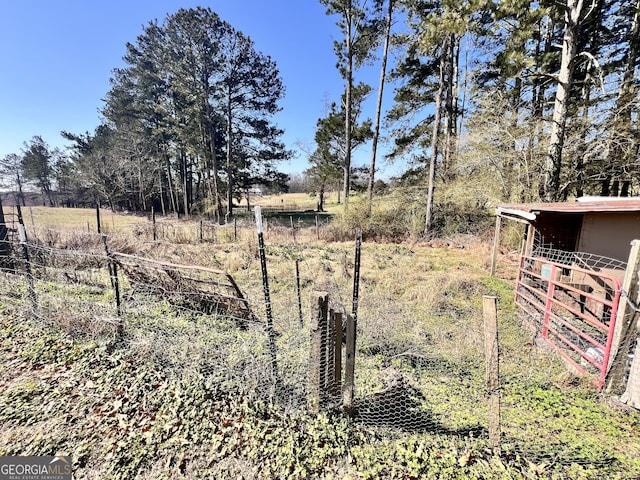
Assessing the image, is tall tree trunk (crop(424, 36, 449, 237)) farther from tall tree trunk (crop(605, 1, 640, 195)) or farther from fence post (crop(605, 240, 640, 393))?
fence post (crop(605, 240, 640, 393))

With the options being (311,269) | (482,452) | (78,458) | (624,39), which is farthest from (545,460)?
(624,39)

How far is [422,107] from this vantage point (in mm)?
13227

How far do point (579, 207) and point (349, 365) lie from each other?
4.97 m

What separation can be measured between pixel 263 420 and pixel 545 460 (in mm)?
2178

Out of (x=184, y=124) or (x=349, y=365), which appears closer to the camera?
(x=349, y=365)

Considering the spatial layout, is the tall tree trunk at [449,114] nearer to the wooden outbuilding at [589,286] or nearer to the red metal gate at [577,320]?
the wooden outbuilding at [589,286]

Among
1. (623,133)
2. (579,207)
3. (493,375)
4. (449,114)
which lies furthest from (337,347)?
(449,114)

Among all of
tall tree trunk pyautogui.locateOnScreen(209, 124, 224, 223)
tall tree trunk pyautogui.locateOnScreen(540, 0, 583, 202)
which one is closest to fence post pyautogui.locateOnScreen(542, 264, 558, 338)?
tall tree trunk pyautogui.locateOnScreen(540, 0, 583, 202)

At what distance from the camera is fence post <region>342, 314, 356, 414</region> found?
222cm

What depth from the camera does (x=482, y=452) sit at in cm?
205

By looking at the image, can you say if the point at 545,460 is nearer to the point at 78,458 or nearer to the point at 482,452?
the point at 482,452

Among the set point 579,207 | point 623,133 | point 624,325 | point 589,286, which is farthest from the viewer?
point 623,133

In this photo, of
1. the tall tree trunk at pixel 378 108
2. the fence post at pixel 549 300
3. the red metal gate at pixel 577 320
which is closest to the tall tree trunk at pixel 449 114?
the tall tree trunk at pixel 378 108

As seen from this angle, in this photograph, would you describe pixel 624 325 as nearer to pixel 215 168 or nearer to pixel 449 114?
pixel 449 114
